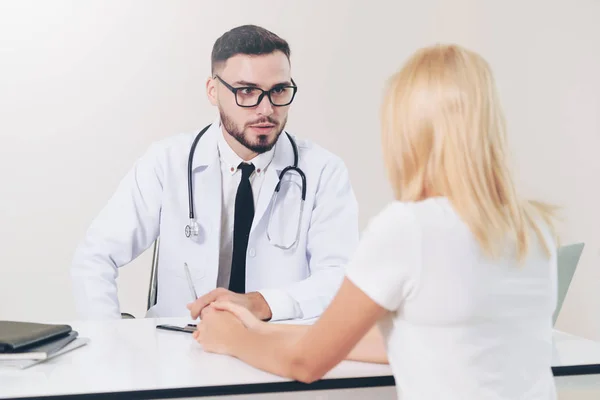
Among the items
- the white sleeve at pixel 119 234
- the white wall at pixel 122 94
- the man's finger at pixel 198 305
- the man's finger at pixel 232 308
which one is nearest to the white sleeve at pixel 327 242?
the white wall at pixel 122 94

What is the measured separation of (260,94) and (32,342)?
1.35m

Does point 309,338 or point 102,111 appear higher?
point 102,111

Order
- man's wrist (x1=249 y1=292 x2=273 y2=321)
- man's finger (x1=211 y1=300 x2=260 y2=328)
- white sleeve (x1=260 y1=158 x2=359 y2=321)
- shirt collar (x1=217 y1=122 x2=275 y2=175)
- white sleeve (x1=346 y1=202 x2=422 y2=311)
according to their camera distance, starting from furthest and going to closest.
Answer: shirt collar (x1=217 y1=122 x2=275 y2=175) < white sleeve (x1=260 y1=158 x2=359 y2=321) < man's wrist (x1=249 y1=292 x2=273 y2=321) < man's finger (x1=211 y1=300 x2=260 y2=328) < white sleeve (x1=346 y1=202 x2=422 y2=311)

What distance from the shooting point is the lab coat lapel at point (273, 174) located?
236cm

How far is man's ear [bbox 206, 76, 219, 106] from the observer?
2.55 m

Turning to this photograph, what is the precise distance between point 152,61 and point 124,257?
0.72m

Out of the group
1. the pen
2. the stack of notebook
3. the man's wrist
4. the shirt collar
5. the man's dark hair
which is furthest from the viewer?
the man's dark hair

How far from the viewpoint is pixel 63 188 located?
8.18 feet

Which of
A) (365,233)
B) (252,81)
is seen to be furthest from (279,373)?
(252,81)

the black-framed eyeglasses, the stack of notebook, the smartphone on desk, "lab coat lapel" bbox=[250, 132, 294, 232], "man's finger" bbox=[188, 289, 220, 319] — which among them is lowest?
the smartphone on desk

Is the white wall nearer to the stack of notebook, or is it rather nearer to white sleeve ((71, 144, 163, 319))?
white sleeve ((71, 144, 163, 319))

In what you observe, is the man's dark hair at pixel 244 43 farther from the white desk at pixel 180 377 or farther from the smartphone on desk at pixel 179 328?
the white desk at pixel 180 377

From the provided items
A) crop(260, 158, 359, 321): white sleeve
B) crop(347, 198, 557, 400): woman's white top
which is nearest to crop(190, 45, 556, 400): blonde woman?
crop(347, 198, 557, 400): woman's white top

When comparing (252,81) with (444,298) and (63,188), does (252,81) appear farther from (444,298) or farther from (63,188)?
(444,298)
